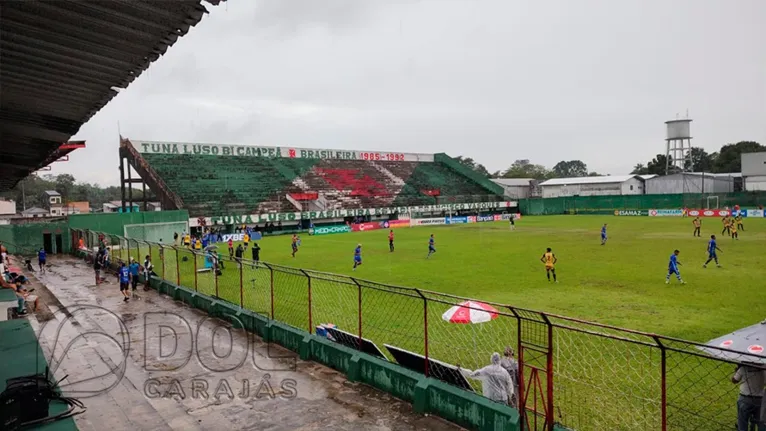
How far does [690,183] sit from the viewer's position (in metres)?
72.2

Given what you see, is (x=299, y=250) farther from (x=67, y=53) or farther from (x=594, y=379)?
(x=67, y=53)

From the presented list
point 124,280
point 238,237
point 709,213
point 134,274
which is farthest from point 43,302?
point 709,213

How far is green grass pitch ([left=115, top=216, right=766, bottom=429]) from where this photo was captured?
8.40 metres

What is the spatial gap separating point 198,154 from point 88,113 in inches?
2096

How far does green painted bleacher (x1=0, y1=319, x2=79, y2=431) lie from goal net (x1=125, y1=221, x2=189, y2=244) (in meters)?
28.3

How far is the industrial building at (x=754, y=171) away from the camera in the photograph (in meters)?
64.6

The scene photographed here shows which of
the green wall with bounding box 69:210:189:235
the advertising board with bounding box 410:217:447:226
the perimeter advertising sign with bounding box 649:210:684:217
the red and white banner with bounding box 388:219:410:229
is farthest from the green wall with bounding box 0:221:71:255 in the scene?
the perimeter advertising sign with bounding box 649:210:684:217

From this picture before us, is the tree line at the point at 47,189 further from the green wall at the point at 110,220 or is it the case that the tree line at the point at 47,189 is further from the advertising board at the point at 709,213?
the advertising board at the point at 709,213

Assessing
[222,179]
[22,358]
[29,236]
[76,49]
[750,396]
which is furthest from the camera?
[222,179]

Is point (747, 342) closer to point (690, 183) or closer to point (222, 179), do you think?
point (222, 179)

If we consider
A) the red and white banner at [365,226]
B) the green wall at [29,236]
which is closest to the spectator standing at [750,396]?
the green wall at [29,236]

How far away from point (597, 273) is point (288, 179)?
4434 cm

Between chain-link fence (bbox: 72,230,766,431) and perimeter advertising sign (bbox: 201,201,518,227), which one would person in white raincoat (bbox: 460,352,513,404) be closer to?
chain-link fence (bbox: 72,230,766,431)

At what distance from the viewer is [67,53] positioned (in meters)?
4.60
